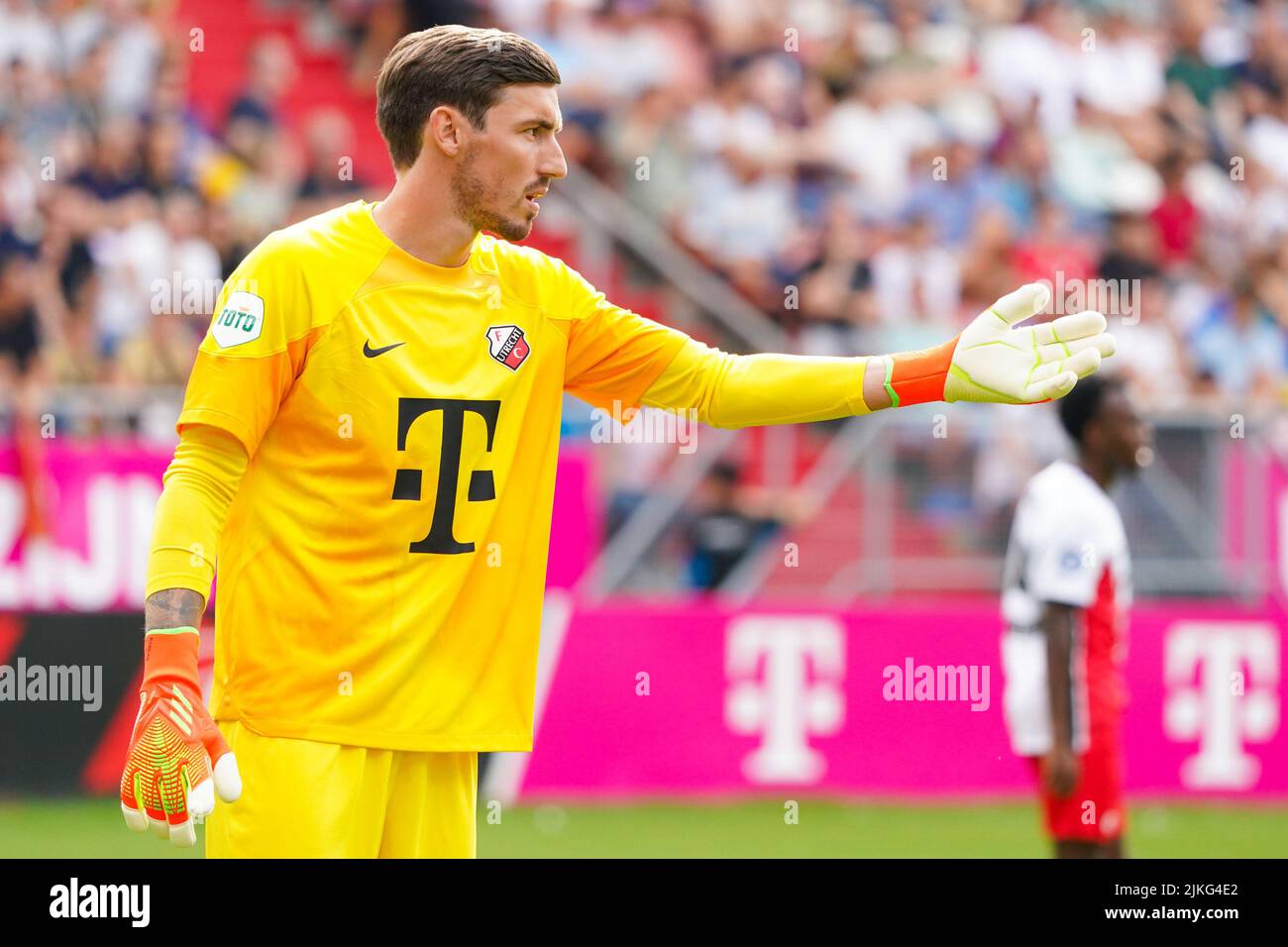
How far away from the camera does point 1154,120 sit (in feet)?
47.3

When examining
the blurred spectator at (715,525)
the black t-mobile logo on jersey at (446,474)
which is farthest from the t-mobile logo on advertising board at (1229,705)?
the black t-mobile logo on jersey at (446,474)

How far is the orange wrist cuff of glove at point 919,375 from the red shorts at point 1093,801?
2911mm

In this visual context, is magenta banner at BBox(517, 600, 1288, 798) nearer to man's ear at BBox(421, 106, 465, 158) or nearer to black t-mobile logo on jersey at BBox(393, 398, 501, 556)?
black t-mobile logo on jersey at BBox(393, 398, 501, 556)

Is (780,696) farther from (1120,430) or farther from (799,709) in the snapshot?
(1120,430)

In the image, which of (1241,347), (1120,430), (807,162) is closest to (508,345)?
(1120,430)

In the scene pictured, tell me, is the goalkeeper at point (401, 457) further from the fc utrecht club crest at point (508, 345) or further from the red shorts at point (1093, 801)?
the red shorts at point (1093, 801)

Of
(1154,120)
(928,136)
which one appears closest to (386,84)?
(928,136)

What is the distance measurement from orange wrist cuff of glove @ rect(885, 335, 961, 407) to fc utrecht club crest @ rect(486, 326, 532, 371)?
875 mm

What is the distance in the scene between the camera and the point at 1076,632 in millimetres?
7207

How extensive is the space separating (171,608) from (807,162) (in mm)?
9980

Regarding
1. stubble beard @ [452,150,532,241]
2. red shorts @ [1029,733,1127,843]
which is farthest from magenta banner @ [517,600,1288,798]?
stubble beard @ [452,150,532,241]

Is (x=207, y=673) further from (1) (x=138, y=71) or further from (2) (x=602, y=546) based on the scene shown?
(1) (x=138, y=71)

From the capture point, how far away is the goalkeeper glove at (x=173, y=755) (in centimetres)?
394

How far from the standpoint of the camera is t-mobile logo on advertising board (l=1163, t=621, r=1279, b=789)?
424 inches
